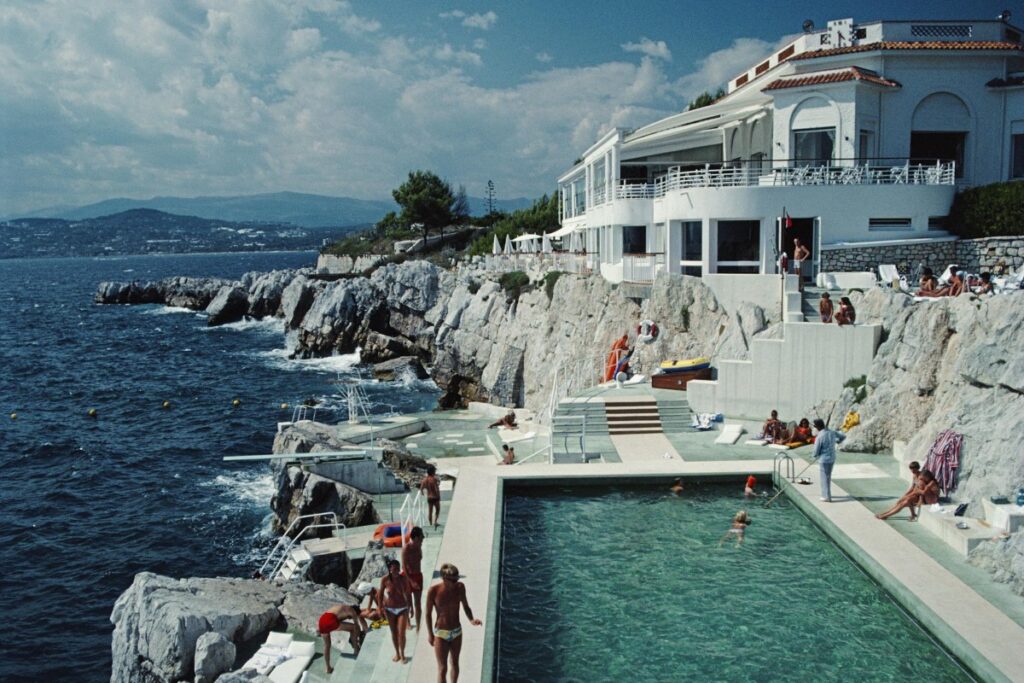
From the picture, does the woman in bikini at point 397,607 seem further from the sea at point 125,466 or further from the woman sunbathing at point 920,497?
the sea at point 125,466

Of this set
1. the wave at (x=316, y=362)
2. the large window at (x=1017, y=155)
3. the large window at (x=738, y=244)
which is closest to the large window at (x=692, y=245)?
the large window at (x=738, y=244)

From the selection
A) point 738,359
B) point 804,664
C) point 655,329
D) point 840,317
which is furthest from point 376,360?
point 804,664

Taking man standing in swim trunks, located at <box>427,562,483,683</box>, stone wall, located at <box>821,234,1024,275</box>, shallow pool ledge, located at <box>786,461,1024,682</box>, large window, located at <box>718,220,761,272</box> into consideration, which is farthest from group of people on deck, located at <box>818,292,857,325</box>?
man standing in swim trunks, located at <box>427,562,483,683</box>

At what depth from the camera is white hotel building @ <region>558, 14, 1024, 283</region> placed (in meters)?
26.6

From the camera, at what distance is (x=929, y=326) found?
18.6 meters

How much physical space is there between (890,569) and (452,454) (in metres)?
13.2

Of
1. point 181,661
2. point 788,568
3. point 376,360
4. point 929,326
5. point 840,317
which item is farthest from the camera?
point 376,360

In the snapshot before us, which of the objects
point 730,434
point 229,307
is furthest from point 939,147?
point 229,307

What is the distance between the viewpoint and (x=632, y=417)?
22.4 meters

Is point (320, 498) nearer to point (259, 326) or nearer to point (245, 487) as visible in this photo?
point (245, 487)

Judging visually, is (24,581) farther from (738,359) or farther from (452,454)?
(738,359)

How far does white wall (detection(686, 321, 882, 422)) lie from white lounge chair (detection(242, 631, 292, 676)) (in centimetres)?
1387

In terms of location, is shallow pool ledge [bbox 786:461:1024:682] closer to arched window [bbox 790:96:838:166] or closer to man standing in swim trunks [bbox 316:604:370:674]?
man standing in swim trunks [bbox 316:604:370:674]

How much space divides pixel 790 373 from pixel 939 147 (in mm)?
13962
